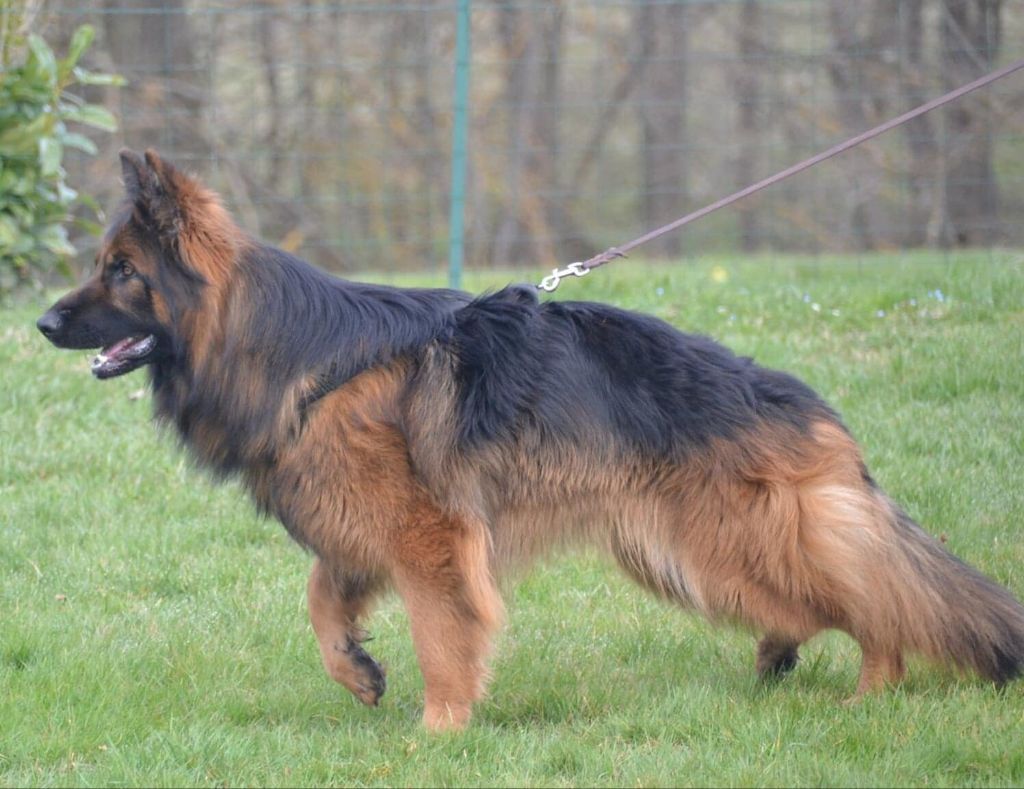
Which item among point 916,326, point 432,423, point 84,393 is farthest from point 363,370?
point 916,326

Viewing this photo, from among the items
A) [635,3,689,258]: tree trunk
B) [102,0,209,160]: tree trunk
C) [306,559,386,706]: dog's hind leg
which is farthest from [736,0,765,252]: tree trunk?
[306,559,386,706]: dog's hind leg

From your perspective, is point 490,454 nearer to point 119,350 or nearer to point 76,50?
point 119,350

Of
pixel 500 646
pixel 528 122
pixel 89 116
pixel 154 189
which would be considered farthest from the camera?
pixel 528 122

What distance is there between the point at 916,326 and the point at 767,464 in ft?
16.0

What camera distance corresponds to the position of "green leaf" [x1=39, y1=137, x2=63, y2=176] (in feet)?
30.7

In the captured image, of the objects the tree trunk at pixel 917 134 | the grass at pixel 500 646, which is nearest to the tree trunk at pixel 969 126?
the tree trunk at pixel 917 134

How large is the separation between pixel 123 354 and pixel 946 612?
2951mm

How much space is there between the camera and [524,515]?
177 inches

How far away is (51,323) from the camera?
14.6 ft

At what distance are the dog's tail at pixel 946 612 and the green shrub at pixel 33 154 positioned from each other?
7157 millimetres

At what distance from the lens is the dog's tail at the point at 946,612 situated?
4391mm

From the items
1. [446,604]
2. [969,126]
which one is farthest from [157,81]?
[446,604]

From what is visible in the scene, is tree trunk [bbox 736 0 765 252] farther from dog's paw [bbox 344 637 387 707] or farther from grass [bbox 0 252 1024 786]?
dog's paw [bbox 344 637 387 707]

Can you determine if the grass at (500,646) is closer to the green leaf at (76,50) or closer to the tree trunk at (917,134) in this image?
the green leaf at (76,50)
